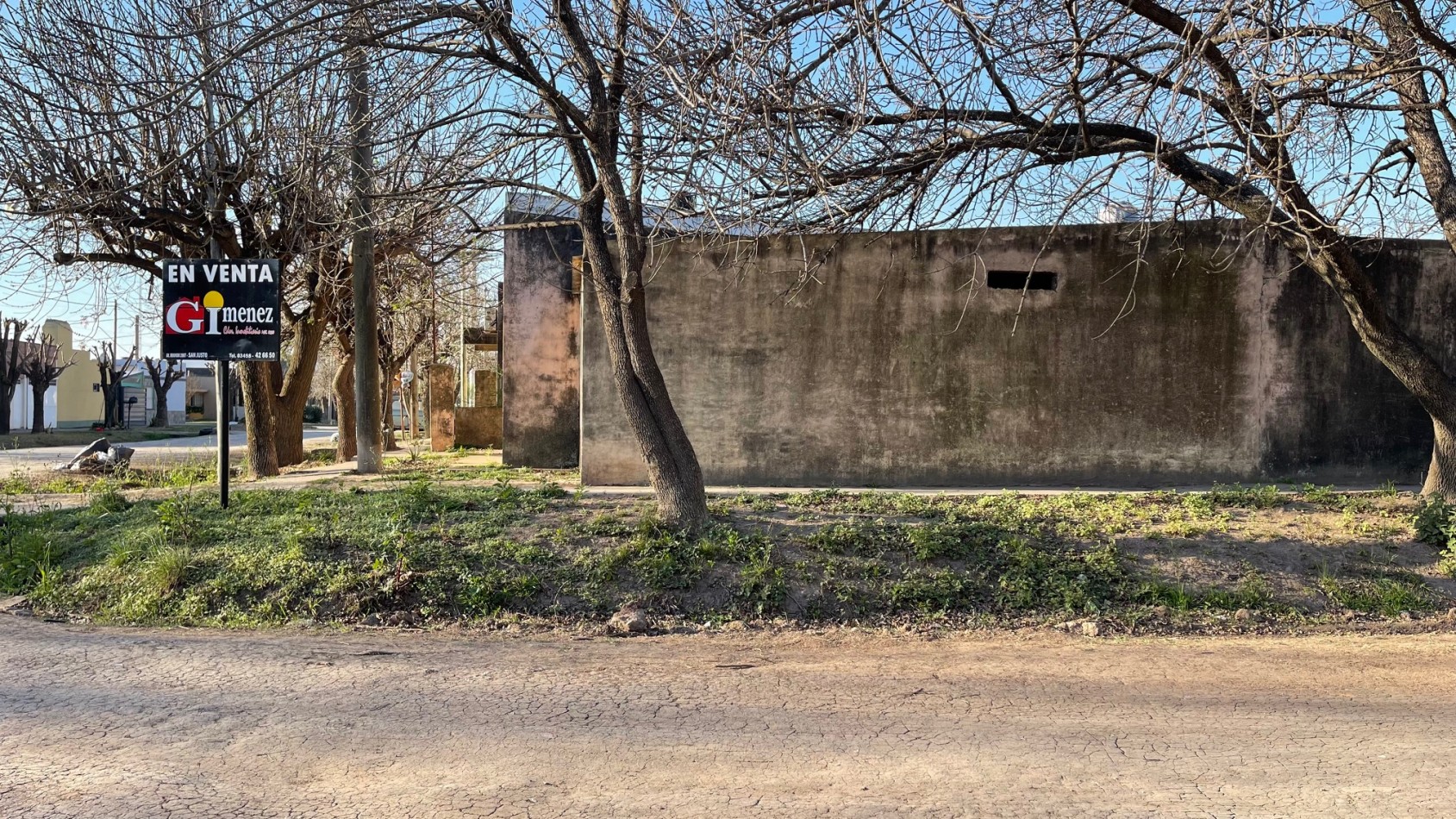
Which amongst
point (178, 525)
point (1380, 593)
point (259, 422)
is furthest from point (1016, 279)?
point (259, 422)

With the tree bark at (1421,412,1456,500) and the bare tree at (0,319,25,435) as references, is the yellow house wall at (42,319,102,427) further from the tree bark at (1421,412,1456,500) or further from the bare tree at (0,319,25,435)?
the tree bark at (1421,412,1456,500)

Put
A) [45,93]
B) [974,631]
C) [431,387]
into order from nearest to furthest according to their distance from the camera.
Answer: [974,631]
[45,93]
[431,387]

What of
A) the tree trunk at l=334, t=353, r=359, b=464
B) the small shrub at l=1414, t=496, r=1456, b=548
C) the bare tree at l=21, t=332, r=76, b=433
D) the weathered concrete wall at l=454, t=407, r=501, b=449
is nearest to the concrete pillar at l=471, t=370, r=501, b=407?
the weathered concrete wall at l=454, t=407, r=501, b=449

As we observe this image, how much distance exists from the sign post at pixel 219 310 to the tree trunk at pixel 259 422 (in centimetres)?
482

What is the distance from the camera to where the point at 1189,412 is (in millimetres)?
11648

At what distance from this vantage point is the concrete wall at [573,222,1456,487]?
11594 millimetres

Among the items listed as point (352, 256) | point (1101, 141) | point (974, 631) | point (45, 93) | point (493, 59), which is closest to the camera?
point (974, 631)

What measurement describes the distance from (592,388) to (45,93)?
7579 millimetres

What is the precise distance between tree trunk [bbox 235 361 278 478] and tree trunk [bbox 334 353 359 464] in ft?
13.6

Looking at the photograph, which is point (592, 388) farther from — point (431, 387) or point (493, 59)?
point (431, 387)

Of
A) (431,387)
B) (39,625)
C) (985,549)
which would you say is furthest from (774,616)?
(431,387)

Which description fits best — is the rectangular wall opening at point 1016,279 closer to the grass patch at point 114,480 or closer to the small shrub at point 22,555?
the small shrub at point 22,555

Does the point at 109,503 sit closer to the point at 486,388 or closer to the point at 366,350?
the point at 366,350

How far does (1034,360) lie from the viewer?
38.5 feet
